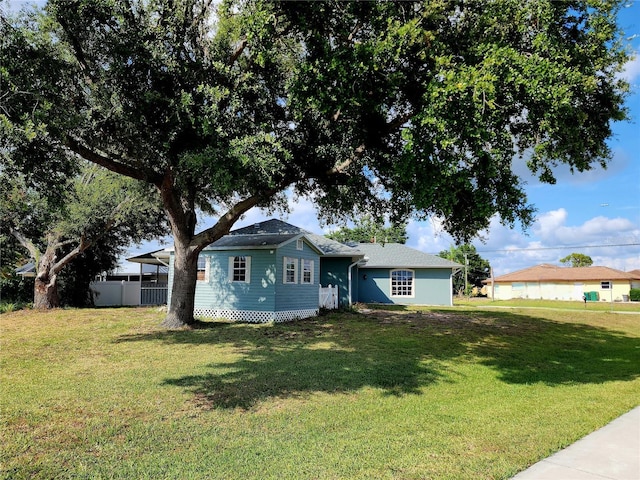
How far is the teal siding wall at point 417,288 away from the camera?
2705cm

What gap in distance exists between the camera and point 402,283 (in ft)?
89.9

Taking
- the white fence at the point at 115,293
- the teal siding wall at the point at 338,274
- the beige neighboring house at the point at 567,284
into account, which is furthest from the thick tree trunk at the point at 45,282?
the beige neighboring house at the point at 567,284

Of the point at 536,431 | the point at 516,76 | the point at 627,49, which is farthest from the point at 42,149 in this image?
the point at 627,49

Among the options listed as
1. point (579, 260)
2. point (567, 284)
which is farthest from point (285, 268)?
point (579, 260)

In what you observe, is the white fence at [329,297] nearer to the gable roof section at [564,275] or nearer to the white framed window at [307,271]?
the white framed window at [307,271]

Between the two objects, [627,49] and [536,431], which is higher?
[627,49]

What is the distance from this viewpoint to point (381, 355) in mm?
9742

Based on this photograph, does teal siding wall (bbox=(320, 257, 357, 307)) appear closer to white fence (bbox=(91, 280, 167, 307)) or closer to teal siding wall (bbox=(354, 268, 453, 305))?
teal siding wall (bbox=(354, 268, 453, 305))

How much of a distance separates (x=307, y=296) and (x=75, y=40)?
480 inches

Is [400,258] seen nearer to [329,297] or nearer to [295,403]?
[329,297]

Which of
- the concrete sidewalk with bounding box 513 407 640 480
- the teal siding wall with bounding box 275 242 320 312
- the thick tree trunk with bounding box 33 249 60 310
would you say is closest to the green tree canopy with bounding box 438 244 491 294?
the teal siding wall with bounding box 275 242 320 312

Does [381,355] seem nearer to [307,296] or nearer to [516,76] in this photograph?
→ [516,76]

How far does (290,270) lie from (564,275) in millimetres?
39050

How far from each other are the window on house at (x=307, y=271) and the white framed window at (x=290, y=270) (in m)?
0.65
